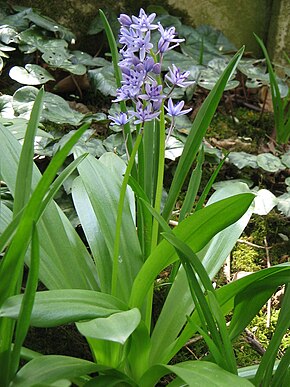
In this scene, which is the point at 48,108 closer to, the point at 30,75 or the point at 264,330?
the point at 30,75

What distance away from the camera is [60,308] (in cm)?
86

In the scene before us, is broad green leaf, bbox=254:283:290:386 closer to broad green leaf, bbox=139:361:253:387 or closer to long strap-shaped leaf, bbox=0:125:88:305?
broad green leaf, bbox=139:361:253:387

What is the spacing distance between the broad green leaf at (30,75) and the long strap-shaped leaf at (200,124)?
93cm

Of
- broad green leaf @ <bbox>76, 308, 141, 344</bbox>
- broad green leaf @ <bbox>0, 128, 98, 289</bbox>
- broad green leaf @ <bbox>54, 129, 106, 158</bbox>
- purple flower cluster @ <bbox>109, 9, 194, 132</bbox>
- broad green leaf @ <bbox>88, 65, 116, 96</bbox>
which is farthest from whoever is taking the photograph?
broad green leaf @ <bbox>88, 65, 116, 96</bbox>

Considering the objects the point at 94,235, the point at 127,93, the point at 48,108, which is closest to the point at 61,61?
the point at 48,108

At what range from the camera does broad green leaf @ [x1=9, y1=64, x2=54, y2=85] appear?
202 cm

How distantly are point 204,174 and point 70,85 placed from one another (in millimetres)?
635

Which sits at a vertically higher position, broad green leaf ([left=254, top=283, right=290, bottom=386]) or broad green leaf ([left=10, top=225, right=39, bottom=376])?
broad green leaf ([left=10, top=225, right=39, bottom=376])

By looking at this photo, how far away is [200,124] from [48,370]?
21.4 inches

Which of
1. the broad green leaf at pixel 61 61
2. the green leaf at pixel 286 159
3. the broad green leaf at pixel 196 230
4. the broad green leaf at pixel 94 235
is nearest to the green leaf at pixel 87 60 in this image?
the broad green leaf at pixel 61 61

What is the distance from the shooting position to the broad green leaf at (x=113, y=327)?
0.81 meters

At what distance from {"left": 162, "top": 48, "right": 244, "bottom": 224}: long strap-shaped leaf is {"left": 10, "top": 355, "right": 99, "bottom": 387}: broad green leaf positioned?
0.42 metres

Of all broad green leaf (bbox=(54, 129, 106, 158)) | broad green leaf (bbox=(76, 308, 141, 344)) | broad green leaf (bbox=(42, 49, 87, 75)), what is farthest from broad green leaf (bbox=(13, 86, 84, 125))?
broad green leaf (bbox=(76, 308, 141, 344))

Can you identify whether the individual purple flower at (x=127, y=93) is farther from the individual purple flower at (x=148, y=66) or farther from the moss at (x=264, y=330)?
the moss at (x=264, y=330)
